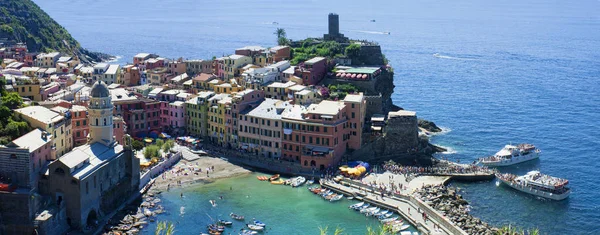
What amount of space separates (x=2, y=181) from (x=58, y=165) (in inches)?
165

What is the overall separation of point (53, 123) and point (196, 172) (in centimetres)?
1650

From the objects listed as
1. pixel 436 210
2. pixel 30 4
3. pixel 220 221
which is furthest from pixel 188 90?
pixel 30 4

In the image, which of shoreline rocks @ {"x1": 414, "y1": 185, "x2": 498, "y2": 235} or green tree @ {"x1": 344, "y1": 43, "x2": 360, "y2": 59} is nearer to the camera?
shoreline rocks @ {"x1": 414, "y1": 185, "x2": 498, "y2": 235}

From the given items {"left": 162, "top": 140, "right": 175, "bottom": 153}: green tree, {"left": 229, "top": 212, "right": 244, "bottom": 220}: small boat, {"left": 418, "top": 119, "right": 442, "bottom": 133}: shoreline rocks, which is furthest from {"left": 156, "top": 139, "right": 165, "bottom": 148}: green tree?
{"left": 418, "top": 119, "right": 442, "bottom": 133}: shoreline rocks

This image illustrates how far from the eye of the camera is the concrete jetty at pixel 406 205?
60.6m

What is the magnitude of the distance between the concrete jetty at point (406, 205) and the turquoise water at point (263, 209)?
1.89 m

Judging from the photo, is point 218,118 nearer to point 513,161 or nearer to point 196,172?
point 196,172

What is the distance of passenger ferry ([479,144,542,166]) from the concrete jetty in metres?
17.9

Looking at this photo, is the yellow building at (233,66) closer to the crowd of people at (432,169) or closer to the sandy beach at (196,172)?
the sandy beach at (196,172)

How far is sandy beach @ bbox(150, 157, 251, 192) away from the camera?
2844 inches

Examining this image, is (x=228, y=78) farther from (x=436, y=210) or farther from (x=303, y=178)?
(x=436, y=210)

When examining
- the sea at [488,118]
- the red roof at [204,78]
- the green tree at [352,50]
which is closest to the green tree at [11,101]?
the sea at [488,118]

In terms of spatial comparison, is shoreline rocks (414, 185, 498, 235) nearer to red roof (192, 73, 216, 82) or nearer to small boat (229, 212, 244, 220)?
small boat (229, 212, 244, 220)

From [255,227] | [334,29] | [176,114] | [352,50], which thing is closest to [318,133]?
[255,227]
